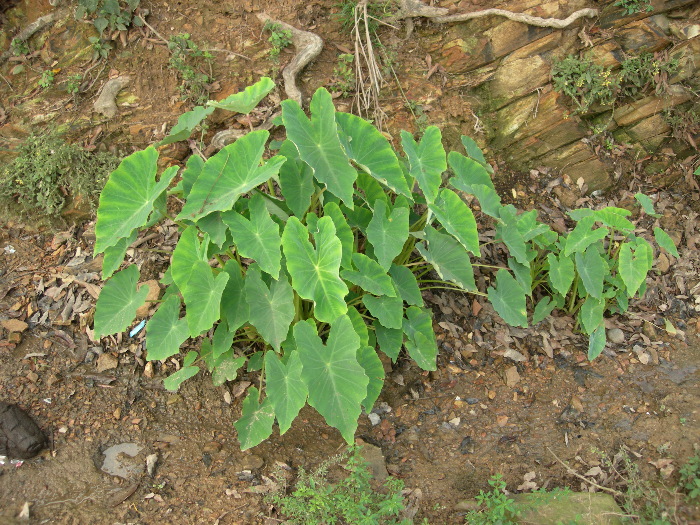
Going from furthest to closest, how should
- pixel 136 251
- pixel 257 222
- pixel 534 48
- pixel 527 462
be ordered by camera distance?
pixel 534 48, pixel 136 251, pixel 527 462, pixel 257 222

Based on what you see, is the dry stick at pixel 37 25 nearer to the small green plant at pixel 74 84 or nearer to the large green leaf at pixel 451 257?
the small green plant at pixel 74 84

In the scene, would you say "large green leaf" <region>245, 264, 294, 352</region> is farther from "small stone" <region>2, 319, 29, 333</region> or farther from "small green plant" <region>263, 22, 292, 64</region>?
"small green plant" <region>263, 22, 292, 64</region>

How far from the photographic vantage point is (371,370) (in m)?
2.50

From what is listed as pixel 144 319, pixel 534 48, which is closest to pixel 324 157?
pixel 144 319

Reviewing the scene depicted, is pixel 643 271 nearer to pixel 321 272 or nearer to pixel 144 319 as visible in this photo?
pixel 321 272

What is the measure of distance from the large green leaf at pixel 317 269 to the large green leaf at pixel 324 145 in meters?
0.18

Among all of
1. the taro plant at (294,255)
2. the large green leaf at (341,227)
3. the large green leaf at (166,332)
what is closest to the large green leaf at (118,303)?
the taro plant at (294,255)

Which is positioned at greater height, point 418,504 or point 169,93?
point 169,93

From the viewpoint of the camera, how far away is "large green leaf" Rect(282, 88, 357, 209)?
236cm

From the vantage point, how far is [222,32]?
3.59 m

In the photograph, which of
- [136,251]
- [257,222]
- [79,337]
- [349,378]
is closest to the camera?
[349,378]

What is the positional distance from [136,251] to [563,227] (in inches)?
107

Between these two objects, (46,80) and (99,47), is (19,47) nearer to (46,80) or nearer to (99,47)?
(46,80)

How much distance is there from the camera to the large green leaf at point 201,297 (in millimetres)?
2256
